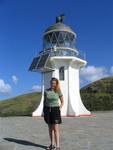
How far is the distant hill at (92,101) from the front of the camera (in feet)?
100

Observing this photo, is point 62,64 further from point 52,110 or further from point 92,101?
point 52,110

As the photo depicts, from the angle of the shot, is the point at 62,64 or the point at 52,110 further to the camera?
the point at 62,64

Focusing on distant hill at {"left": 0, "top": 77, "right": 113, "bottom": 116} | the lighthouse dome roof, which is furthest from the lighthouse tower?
distant hill at {"left": 0, "top": 77, "right": 113, "bottom": 116}

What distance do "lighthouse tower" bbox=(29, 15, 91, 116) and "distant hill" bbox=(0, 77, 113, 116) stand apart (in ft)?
20.8

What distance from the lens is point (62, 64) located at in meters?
23.3

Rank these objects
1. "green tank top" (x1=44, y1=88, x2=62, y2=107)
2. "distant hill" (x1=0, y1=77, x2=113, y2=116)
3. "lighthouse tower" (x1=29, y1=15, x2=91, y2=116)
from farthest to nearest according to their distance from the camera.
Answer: "distant hill" (x1=0, y1=77, x2=113, y2=116), "lighthouse tower" (x1=29, y1=15, x2=91, y2=116), "green tank top" (x1=44, y1=88, x2=62, y2=107)

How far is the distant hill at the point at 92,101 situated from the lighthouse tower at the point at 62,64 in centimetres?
634

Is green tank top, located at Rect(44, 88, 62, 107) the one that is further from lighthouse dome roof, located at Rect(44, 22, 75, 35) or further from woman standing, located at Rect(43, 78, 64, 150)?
lighthouse dome roof, located at Rect(44, 22, 75, 35)

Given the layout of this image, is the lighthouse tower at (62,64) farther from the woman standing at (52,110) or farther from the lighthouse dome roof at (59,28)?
the woman standing at (52,110)

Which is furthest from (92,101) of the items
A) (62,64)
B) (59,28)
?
(59,28)

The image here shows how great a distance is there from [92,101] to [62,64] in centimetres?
883

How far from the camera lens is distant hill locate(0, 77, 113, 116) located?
30578 mm

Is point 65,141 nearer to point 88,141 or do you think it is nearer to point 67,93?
point 88,141

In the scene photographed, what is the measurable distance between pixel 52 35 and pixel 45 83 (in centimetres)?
370
